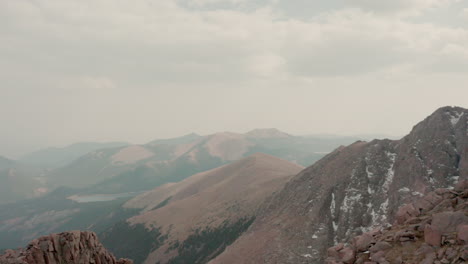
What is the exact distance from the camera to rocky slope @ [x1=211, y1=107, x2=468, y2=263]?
65.4 metres

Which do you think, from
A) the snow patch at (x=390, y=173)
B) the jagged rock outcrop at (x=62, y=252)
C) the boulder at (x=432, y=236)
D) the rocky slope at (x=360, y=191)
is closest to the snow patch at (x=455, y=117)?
the rocky slope at (x=360, y=191)

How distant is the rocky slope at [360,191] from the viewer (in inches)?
2576

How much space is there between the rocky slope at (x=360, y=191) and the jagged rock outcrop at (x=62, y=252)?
1745 inches

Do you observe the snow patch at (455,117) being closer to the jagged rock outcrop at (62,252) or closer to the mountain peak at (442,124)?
the mountain peak at (442,124)

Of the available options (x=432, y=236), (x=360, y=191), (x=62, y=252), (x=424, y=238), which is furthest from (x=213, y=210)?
(x=432, y=236)

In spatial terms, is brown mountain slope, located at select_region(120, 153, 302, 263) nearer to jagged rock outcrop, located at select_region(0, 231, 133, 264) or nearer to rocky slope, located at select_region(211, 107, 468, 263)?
rocky slope, located at select_region(211, 107, 468, 263)

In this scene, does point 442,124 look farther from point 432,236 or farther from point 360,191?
point 432,236

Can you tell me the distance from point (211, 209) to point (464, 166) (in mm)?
132911

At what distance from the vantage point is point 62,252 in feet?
112

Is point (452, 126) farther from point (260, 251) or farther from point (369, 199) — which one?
point (260, 251)

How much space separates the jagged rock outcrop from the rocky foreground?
31.2m

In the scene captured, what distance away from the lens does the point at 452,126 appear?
75.4 meters

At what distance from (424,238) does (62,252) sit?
39.2 metres

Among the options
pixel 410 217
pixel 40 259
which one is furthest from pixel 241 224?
pixel 410 217
